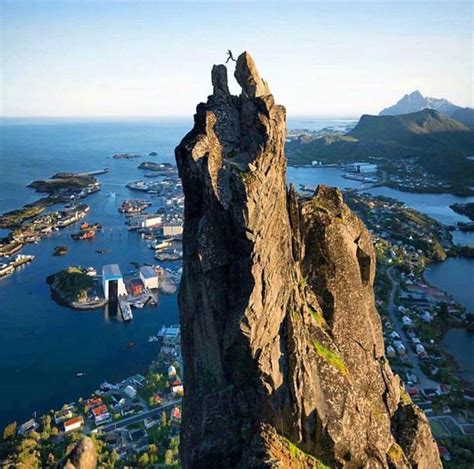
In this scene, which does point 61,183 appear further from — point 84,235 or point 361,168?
point 361,168

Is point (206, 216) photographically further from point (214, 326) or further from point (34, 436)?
point (34, 436)

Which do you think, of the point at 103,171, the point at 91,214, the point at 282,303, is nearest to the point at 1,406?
the point at 282,303

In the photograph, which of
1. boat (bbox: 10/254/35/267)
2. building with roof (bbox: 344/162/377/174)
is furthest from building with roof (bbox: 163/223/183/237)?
building with roof (bbox: 344/162/377/174)

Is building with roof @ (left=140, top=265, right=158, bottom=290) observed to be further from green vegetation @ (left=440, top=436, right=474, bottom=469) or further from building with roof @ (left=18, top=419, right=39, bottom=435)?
green vegetation @ (left=440, top=436, right=474, bottom=469)

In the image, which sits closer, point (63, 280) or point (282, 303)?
point (282, 303)

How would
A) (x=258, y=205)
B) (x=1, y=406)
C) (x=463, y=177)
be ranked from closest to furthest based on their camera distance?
(x=258, y=205)
(x=1, y=406)
(x=463, y=177)

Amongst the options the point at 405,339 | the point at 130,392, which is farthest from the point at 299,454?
the point at 405,339

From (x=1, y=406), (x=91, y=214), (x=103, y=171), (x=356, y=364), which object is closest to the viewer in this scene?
(x=356, y=364)
